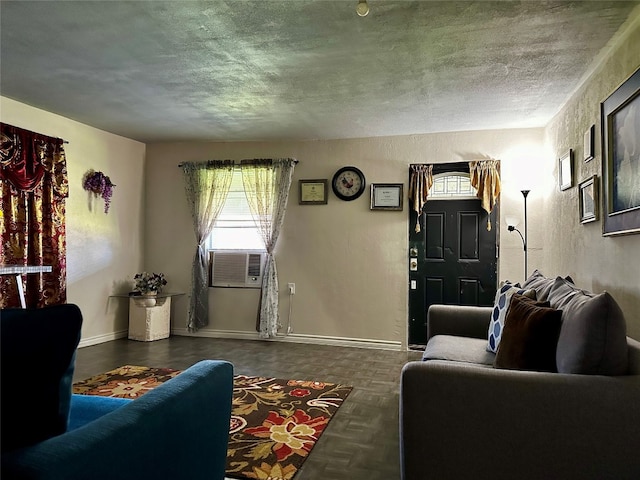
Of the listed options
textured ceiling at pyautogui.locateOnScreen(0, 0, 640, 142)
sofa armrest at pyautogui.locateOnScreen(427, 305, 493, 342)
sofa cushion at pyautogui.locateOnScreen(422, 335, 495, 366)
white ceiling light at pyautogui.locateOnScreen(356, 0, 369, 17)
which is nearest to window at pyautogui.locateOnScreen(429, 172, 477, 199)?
textured ceiling at pyautogui.locateOnScreen(0, 0, 640, 142)

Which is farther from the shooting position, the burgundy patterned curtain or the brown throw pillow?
the burgundy patterned curtain

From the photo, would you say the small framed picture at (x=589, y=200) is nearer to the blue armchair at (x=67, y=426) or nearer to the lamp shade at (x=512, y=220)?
the lamp shade at (x=512, y=220)

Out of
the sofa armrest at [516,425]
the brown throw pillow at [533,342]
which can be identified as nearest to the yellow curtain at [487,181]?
the brown throw pillow at [533,342]

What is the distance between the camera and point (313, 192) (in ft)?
17.9

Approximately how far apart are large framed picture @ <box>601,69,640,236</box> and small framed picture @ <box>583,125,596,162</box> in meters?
0.26

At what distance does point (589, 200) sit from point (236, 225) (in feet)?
12.8

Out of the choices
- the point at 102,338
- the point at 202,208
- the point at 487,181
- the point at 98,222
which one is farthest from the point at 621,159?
the point at 102,338

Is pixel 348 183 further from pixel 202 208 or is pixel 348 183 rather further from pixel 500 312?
pixel 500 312

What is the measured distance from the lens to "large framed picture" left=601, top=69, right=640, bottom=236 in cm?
240

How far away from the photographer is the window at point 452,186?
16.4 ft

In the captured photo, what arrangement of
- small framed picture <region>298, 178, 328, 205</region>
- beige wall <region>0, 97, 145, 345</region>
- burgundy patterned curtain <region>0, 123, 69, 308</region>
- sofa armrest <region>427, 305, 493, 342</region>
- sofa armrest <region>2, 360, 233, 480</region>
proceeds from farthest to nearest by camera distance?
small framed picture <region>298, 178, 328, 205</region>, beige wall <region>0, 97, 145, 345</region>, burgundy patterned curtain <region>0, 123, 69, 308</region>, sofa armrest <region>427, 305, 493, 342</region>, sofa armrest <region>2, 360, 233, 480</region>

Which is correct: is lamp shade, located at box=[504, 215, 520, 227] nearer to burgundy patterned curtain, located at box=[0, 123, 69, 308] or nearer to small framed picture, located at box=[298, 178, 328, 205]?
small framed picture, located at box=[298, 178, 328, 205]

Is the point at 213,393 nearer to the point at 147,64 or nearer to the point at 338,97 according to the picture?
the point at 147,64

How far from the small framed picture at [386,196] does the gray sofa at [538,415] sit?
3.43 metres
